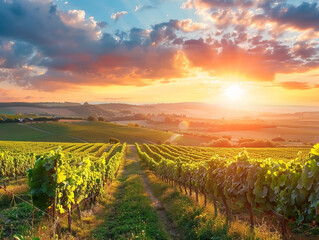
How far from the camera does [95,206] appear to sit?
50.9 feet

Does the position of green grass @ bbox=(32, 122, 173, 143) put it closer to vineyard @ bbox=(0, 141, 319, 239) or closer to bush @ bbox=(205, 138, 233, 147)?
bush @ bbox=(205, 138, 233, 147)

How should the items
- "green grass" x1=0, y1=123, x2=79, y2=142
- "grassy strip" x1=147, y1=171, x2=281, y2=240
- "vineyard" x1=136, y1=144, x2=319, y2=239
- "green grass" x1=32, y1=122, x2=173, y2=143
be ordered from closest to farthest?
"vineyard" x1=136, y1=144, x2=319, y2=239
"grassy strip" x1=147, y1=171, x2=281, y2=240
"green grass" x1=0, y1=123, x2=79, y2=142
"green grass" x1=32, y1=122, x2=173, y2=143

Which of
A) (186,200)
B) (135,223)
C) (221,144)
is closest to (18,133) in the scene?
(221,144)

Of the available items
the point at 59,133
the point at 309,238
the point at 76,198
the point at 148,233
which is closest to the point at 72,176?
the point at 76,198

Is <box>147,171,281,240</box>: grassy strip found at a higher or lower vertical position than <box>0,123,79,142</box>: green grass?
higher

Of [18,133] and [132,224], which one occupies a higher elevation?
[132,224]

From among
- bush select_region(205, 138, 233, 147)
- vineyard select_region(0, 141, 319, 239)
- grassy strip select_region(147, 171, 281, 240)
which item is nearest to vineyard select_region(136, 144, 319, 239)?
vineyard select_region(0, 141, 319, 239)

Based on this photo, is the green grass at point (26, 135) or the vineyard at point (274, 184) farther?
the green grass at point (26, 135)

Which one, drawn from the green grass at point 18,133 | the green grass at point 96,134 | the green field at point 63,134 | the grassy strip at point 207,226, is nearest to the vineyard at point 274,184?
the grassy strip at point 207,226

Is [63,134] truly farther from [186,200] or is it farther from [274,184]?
[274,184]

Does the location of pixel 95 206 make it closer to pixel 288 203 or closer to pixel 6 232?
pixel 6 232

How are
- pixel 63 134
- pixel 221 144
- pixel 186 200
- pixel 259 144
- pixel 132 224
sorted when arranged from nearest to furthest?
pixel 132 224, pixel 186 200, pixel 259 144, pixel 63 134, pixel 221 144

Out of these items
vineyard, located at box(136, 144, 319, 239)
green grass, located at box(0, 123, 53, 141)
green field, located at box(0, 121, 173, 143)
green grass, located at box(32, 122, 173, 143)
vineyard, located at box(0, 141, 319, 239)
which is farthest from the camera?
green grass, located at box(32, 122, 173, 143)

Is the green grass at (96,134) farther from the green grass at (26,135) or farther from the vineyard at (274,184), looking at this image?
the vineyard at (274,184)
